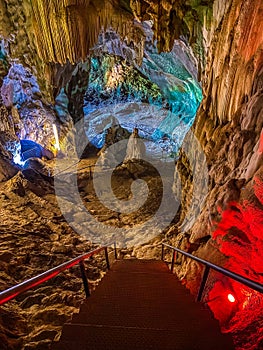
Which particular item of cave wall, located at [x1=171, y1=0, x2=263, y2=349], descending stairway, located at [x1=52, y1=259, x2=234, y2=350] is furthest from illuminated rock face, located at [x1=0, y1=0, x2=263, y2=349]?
descending stairway, located at [x1=52, y1=259, x2=234, y2=350]

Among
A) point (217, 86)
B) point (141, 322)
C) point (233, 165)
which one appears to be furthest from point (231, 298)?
point (217, 86)

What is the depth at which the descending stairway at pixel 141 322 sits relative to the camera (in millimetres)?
1948

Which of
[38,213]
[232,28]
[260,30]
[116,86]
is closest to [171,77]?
[116,86]

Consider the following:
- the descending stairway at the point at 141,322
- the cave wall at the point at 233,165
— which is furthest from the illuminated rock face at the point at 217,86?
the descending stairway at the point at 141,322

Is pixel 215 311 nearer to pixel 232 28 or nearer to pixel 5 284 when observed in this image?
pixel 5 284

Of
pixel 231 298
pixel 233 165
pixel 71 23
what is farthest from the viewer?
pixel 71 23

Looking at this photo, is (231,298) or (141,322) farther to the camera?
(231,298)

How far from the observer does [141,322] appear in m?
2.41

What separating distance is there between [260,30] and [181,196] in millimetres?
6316

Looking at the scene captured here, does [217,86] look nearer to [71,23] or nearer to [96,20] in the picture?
[96,20]

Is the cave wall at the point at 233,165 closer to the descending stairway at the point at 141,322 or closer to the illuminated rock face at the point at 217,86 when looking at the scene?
the illuminated rock face at the point at 217,86

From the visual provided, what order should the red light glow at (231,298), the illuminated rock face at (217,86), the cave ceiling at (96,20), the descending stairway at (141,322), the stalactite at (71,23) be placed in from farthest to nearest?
the stalactite at (71,23)
the cave ceiling at (96,20)
the illuminated rock face at (217,86)
the red light glow at (231,298)
the descending stairway at (141,322)

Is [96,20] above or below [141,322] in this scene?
above

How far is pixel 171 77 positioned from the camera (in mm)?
14180
